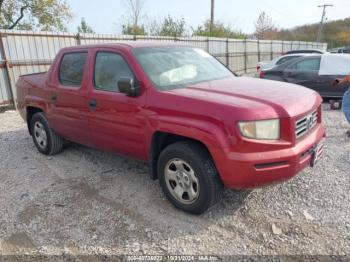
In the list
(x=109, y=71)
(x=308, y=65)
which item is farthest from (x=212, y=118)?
(x=308, y=65)

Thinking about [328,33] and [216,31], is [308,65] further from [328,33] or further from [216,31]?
[328,33]

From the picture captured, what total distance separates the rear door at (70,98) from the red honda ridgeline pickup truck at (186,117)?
0.05 feet

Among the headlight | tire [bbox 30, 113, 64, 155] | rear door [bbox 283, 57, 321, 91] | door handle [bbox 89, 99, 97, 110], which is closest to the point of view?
the headlight

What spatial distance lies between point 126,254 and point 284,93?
2224 millimetres

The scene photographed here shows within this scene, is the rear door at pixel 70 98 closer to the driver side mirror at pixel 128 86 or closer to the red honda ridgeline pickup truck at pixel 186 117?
the red honda ridgeline pickup truck at pixel 186 117

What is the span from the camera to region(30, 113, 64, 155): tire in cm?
536

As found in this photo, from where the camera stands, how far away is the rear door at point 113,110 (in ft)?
12.1

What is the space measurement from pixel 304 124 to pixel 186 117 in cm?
120

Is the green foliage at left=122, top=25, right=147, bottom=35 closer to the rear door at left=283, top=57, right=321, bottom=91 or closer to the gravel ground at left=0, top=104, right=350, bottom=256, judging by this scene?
the rear door at left=283, top=57, right=321, bottom=91

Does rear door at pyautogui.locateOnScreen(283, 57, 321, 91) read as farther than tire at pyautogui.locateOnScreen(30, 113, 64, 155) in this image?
Yes

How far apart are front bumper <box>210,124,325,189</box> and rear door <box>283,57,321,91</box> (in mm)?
6809

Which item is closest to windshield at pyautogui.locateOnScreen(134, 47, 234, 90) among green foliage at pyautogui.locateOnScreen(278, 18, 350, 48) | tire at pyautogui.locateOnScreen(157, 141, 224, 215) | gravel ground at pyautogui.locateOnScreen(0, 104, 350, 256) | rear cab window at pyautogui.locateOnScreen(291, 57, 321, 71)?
tire at pyautogui.locateOnScreen(157, 141, 224, 215)

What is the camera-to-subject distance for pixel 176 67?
392 centimetres

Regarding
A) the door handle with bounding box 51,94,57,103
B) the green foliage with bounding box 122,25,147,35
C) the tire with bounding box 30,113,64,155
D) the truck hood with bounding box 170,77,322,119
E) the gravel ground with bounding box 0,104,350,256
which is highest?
the green foliage with bounding box 122,25,147,35
